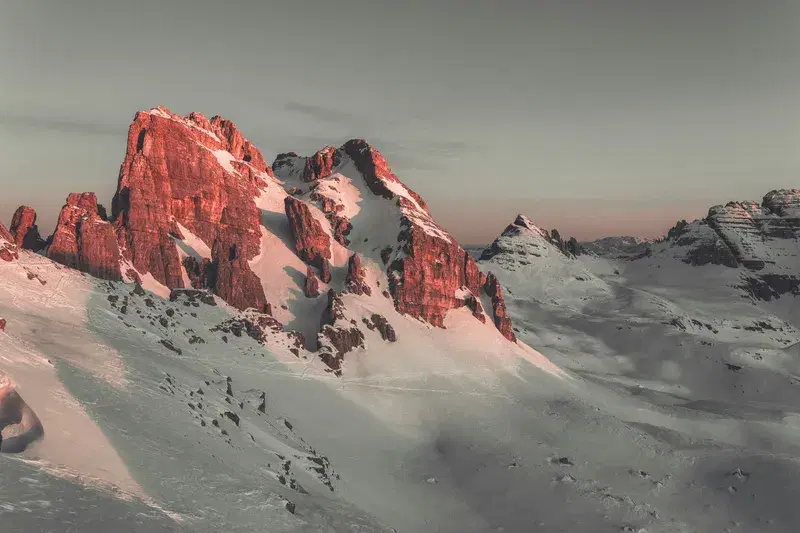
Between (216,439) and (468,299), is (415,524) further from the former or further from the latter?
(468,299)

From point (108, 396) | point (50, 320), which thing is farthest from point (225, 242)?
point (108, 396)

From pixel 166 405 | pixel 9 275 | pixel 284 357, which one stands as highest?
pixel 9 275

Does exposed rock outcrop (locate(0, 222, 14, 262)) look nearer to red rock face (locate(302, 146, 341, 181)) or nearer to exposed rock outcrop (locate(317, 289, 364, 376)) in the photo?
exposed rock outcrop (locate(317, 289, 364, 376))

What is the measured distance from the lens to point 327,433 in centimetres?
5247

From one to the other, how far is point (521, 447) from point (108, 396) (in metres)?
40.2

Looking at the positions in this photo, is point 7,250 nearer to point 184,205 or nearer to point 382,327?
point 184,205

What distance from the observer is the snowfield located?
2241cm

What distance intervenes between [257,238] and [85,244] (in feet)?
92.0

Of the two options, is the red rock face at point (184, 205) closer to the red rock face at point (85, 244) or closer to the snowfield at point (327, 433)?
the snowfield at point (327, 433)

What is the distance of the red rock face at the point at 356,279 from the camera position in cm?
8456

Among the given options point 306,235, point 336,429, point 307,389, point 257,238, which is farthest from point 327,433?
point 306,235

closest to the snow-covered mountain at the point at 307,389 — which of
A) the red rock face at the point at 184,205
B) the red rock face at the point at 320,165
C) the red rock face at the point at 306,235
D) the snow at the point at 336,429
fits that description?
the snow at the point at 336,429

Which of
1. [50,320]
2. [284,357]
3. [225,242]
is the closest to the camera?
[50,320]

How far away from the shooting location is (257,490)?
26562 mm
